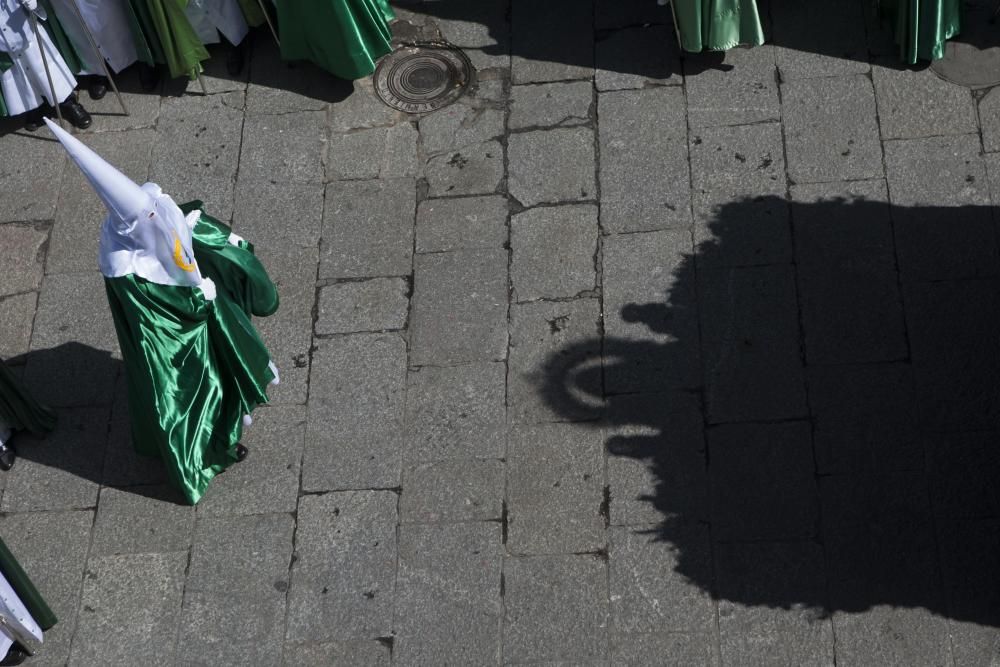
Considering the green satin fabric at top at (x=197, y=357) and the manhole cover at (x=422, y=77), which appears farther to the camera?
the manhole cover at (x=422, y=77)

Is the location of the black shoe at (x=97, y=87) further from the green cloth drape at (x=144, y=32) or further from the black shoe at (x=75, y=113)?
the green cloth drape at (x=144, y=32)

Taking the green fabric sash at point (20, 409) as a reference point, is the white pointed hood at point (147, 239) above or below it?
above

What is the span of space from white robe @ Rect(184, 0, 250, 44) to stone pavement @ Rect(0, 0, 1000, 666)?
0.32 metres

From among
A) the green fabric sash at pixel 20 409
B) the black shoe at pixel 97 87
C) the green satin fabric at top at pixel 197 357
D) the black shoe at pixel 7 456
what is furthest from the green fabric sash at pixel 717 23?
the black shoe at pixel 7 456

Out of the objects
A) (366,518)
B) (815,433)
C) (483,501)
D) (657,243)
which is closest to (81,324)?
(366,518)

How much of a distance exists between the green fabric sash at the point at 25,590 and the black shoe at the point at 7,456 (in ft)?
2.96

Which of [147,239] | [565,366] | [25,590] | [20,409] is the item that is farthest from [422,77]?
[25,590]

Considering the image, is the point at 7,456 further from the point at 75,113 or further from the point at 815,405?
the point at 815,405

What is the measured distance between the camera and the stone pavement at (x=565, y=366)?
6.54 meters

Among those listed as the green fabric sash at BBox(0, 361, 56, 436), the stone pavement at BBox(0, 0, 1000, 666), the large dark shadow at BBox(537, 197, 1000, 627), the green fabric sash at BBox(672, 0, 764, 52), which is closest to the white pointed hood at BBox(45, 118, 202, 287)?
the green fabric sash at BBox(0, 361, 56, 436)

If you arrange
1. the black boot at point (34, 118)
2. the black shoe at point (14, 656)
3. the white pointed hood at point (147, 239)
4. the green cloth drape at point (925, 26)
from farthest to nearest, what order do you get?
1. the black boot at point (34, 118)
2. the green cloth drape at point (925, 26)
3. the black shoe at point (14, 656)
4. the white pointed hood at point (147, 239)

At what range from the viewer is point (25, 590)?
258 inches

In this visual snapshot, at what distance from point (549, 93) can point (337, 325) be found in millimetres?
2024

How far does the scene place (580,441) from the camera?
702cm
